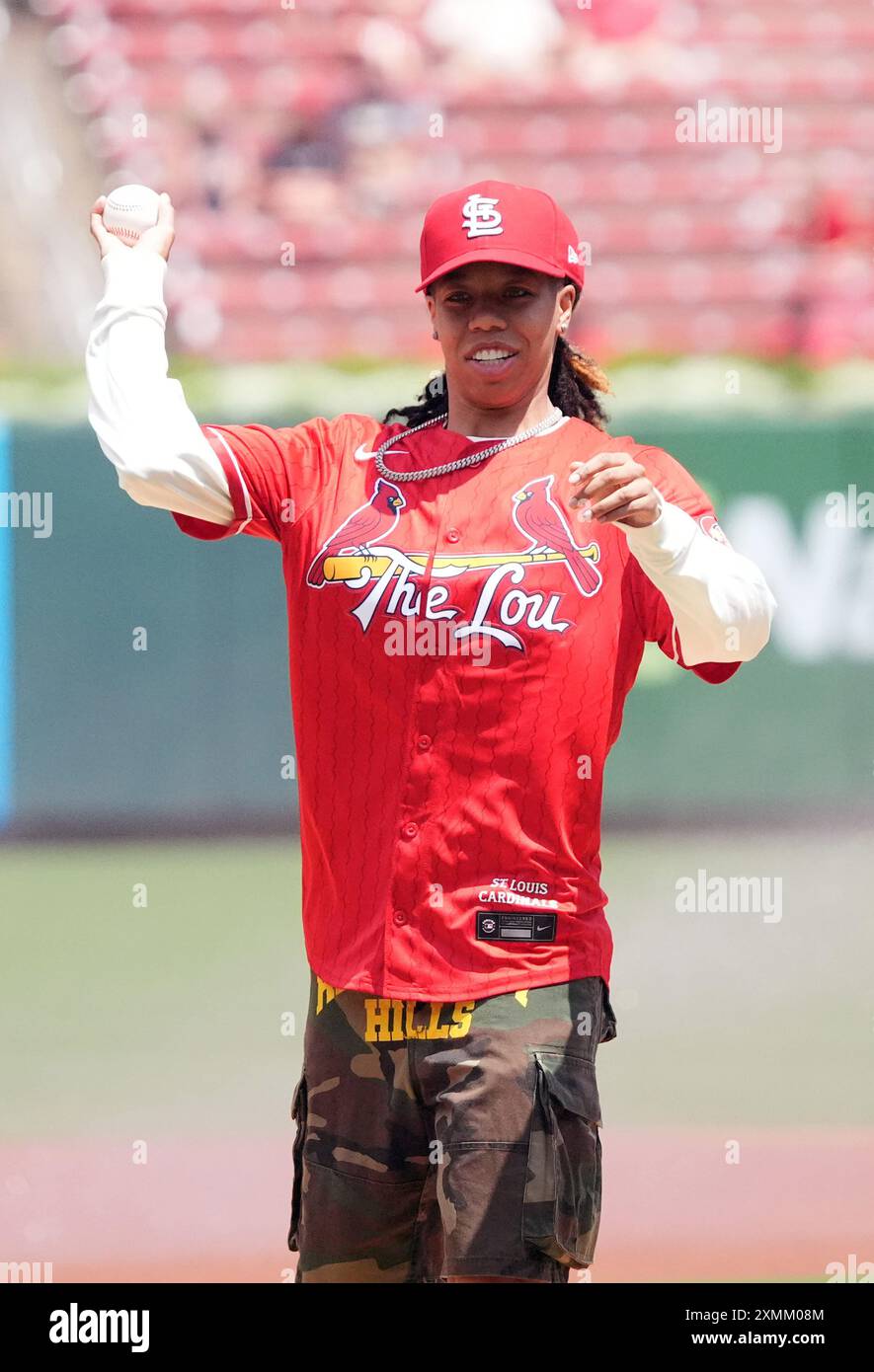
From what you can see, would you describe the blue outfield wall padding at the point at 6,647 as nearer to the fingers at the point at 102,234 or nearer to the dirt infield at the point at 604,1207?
the dirt infield at the point at 604,1207

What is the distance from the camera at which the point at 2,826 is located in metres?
4.43

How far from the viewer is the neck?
2566mm

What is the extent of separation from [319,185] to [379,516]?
7.24ft

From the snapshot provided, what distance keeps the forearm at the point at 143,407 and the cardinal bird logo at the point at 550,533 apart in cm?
41

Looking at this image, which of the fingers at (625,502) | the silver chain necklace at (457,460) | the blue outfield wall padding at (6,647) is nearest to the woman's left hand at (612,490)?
the fingers at (625,502)

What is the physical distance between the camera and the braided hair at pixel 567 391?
2666 mm

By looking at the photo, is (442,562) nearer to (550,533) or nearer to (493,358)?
(550,533)

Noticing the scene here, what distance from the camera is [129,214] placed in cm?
252

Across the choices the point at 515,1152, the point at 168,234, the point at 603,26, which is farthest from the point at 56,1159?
the point at 603,26

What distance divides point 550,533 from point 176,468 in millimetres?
519

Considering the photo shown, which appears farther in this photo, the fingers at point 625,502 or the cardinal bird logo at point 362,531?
the cardinal bird logo at point 362,531

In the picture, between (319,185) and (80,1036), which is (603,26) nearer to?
(319,185)

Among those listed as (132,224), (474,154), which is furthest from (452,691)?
(474,154)

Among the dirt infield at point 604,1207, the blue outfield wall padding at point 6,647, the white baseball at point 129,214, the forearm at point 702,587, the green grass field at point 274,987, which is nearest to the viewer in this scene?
the forearm at point 702,587
